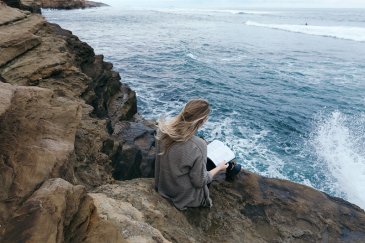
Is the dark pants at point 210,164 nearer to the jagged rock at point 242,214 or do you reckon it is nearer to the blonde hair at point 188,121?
the jagged rock at point 242,214

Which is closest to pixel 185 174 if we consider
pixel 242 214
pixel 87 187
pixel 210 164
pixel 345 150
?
pixel 210 164

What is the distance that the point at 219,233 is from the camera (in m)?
4.27

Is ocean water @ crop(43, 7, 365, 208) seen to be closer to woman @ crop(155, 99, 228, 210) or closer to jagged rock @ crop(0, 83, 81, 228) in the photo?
woman @ crop(155, 99, 228, 210)

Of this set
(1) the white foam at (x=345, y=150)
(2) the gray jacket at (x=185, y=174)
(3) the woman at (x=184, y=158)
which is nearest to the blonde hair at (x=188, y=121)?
(3) the woman at (x=184, y=158)

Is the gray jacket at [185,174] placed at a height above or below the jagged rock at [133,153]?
above

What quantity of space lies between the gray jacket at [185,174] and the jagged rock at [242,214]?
4.7 inches

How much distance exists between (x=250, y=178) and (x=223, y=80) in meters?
13.0

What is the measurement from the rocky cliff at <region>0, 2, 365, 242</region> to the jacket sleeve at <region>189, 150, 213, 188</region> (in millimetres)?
476

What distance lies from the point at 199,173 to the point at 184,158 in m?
0.25

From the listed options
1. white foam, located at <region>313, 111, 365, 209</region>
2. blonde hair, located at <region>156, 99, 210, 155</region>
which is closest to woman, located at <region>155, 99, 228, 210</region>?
blonde hair, located at <region>156, 99, 210, 155</region>

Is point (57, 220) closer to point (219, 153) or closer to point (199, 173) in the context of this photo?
point (199, 173)

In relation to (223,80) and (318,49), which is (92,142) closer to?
(223,80)

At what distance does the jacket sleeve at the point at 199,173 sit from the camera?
383cm

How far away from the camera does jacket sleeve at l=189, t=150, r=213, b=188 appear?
3828mm
